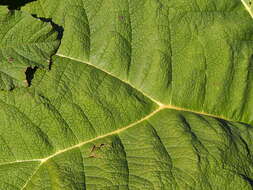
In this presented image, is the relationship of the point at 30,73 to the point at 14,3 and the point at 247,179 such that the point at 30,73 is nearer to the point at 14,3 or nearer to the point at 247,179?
the point at 14,3

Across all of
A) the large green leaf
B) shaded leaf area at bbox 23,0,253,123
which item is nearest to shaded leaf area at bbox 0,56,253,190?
the large green leaf

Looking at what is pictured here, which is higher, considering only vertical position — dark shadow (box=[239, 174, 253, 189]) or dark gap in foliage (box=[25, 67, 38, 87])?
dark gap in foliage (box=[25, 67, 38, 87])

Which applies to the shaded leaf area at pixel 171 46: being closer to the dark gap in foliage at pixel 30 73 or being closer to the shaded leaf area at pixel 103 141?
the shaded leaf area at pixel 103 141

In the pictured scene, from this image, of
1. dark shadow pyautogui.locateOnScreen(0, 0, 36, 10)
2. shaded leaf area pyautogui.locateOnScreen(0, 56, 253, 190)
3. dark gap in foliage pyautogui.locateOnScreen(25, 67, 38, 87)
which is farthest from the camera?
dark shadow pyautogui.locateOnScreen(0, 0, 36, 10)

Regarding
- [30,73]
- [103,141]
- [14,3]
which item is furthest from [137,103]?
[14,3]

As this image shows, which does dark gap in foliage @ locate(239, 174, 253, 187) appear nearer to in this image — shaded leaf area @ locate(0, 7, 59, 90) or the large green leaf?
the large green leaf

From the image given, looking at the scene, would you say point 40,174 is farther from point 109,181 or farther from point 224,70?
point 224,70

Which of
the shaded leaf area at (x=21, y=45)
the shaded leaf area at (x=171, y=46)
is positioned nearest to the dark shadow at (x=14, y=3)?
the shaded leaf area at (x=171, y=46)
